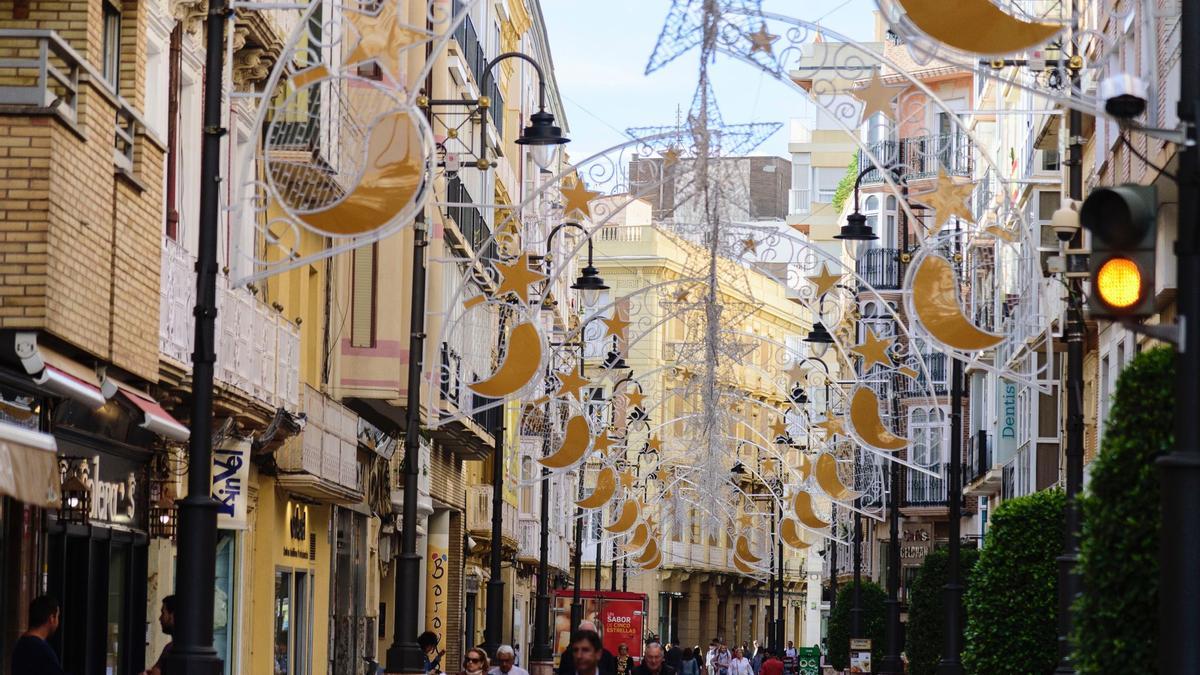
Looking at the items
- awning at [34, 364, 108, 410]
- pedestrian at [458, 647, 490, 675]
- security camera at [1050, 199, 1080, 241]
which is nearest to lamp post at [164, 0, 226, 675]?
awning at [34, 364, 108, 410]

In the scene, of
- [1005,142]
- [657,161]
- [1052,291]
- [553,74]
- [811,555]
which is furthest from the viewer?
[811,555]

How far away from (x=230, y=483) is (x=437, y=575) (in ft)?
71.1

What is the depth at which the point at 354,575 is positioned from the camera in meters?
34.8

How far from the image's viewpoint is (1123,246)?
8914mm

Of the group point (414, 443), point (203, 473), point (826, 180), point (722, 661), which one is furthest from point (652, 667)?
point (826, 180)

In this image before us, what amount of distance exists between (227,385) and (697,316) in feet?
45.9

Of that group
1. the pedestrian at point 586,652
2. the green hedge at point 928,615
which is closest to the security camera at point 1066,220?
the pedestrian at point 586,652

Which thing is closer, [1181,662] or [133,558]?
[1181,662]

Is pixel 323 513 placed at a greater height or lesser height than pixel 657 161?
lesser

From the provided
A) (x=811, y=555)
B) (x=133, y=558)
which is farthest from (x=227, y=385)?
(x=811, y=555)

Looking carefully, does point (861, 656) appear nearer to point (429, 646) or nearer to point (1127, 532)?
point (429, 646)

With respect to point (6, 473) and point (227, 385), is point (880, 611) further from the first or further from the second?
point (6, 473)

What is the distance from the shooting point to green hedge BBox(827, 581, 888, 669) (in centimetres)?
5444

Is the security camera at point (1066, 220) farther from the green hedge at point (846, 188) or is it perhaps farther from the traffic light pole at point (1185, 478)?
the green hedge at point (846, 188)
